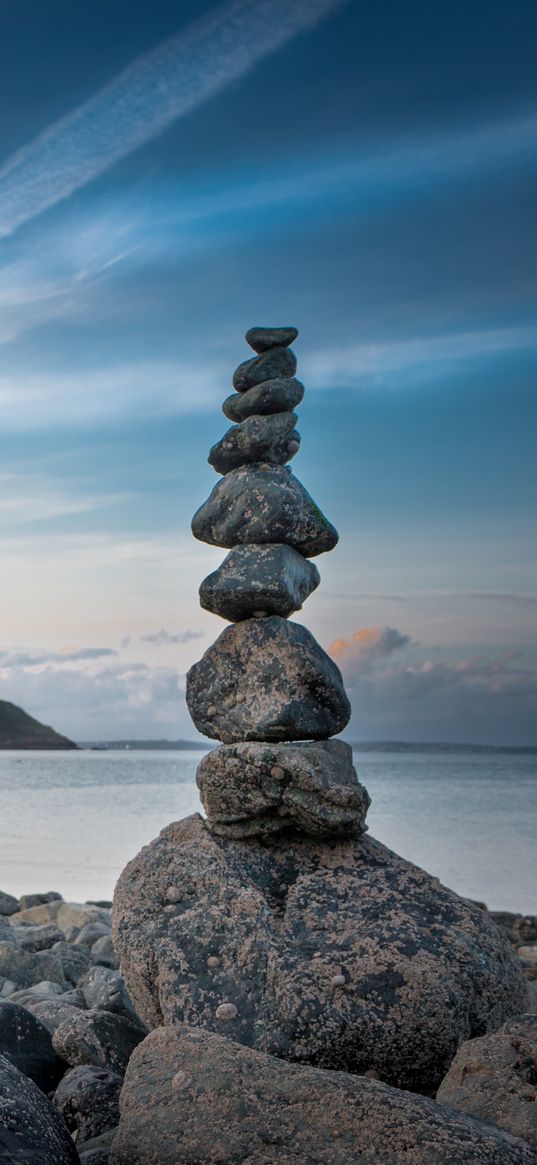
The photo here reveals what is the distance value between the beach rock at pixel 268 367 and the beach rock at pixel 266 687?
2.37 meters

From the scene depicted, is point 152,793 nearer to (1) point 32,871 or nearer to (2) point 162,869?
(1) point 32,871

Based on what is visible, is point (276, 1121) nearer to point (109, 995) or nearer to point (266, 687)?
point (266, 687)

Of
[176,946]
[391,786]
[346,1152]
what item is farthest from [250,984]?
[391,786]

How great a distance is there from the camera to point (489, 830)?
38188mm

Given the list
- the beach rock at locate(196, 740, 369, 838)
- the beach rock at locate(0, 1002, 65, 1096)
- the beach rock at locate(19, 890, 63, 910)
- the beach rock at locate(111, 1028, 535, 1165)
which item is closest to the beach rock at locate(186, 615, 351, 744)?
the beach rock at locate(196, 740, 369, 838)

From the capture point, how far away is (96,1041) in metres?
7.94

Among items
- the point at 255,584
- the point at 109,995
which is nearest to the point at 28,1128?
the point at 109,995

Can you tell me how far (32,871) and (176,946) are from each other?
70.0ft

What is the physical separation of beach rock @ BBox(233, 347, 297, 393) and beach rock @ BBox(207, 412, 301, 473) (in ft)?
1.48

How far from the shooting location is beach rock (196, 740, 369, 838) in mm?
8422

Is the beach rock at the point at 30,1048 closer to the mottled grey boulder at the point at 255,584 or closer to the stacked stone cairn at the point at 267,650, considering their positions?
the stacked stone cairn at the point at 267,650

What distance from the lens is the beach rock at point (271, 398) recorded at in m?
9.99

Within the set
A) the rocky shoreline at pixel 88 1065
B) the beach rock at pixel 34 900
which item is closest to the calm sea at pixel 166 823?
the beach rock at pixel 34 900

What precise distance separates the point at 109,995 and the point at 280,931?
267 cm
